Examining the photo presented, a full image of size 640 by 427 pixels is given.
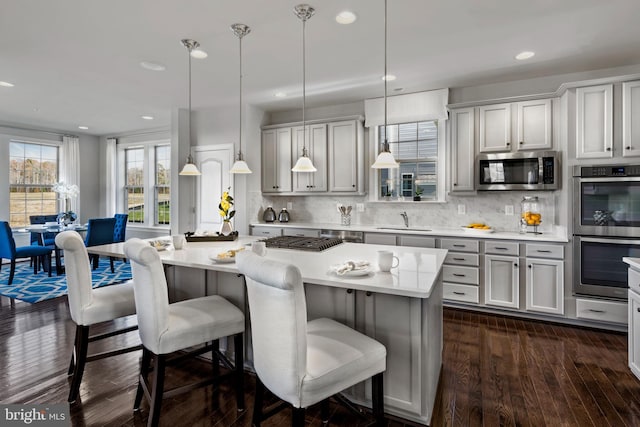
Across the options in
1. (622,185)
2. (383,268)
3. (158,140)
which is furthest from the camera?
(158,140)

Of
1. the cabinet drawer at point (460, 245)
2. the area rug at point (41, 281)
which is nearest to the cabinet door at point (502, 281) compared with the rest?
the cabinet drawer at point (460, 245)

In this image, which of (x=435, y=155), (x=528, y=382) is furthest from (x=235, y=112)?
(x=528, y=382)

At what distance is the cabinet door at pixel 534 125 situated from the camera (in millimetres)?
3793

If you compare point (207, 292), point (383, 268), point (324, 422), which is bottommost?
point (324, 422)

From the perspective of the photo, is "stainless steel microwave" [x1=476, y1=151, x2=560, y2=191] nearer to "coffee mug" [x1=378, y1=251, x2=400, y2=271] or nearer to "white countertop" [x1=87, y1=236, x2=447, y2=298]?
"white countertop" [x1=87, y1=236, x2=447, y2=298]

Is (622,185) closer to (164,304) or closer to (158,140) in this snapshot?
(164,304)

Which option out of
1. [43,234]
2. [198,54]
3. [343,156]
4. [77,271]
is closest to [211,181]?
[343,156]

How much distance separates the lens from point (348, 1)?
250cm

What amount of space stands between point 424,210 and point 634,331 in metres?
2.58

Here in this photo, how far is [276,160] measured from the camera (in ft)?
17.7

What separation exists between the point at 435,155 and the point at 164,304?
12.5ft

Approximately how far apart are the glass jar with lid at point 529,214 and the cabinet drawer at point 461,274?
2.60 feet

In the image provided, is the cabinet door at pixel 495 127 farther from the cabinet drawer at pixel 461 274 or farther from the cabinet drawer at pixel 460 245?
the cabinet drawer at pixel 461 274

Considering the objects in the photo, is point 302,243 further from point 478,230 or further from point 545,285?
point 545,285
